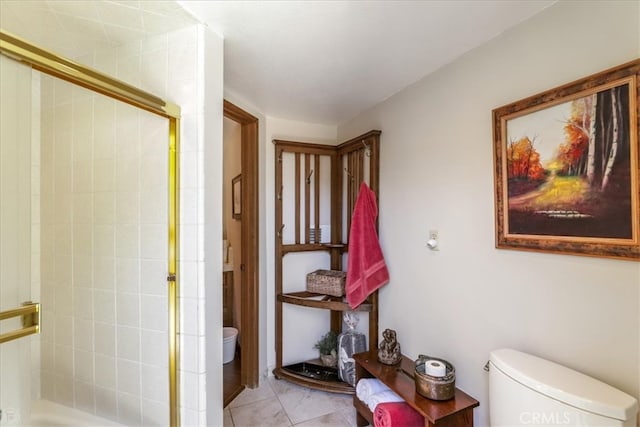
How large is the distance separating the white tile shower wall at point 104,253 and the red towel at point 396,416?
1.04 m

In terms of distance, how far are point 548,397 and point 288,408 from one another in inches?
63.2

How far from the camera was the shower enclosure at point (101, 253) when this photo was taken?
1.25 meters

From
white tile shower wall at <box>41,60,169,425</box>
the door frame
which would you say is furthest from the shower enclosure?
the door frame

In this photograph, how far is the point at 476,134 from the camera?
56.1 inches

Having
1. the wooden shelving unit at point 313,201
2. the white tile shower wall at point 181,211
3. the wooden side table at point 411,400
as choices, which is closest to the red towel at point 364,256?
the wooden shelving unit at point 313,201

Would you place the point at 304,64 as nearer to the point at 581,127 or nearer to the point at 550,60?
the point at 550,60

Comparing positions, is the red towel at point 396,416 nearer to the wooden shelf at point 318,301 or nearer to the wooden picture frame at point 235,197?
the wooden shelf at point 318,301

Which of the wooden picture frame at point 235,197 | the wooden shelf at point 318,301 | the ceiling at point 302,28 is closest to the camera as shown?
the ceiling at point 302,28

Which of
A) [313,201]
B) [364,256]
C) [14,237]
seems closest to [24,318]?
[14,237]

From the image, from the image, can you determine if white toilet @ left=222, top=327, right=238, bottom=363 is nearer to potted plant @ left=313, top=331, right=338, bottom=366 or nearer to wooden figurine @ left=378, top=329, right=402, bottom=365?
potted plant @ left=313, top=331, right=338, bottom=366

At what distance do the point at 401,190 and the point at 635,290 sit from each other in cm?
120

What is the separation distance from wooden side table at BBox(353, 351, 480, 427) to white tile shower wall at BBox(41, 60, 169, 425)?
3.65ft

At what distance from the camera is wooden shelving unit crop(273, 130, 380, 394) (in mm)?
2291

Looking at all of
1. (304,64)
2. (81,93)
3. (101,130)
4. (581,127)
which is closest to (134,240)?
(101,130)
